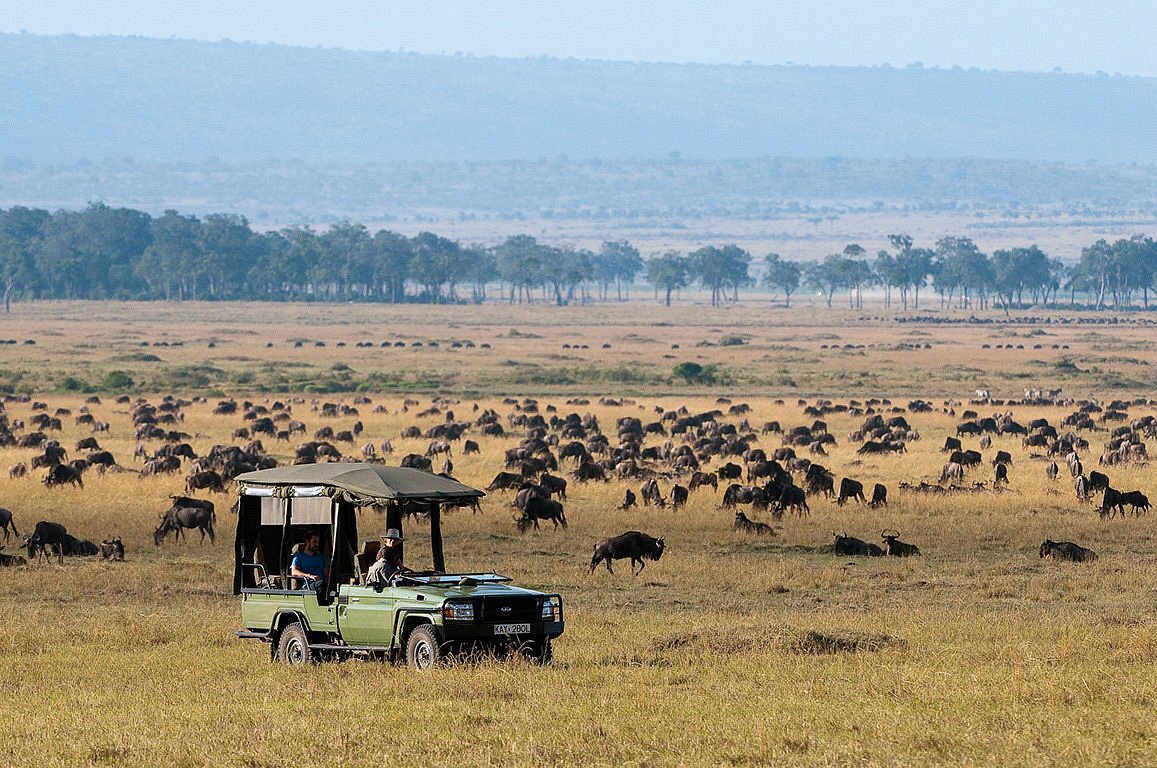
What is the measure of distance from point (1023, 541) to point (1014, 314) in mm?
160441

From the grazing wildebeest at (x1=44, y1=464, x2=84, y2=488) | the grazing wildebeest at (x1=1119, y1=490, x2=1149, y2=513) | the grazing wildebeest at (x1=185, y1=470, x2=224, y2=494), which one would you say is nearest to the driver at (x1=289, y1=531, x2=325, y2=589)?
the grazing wildebeest at (x1=185, y1=470, x2=224, y2=494)

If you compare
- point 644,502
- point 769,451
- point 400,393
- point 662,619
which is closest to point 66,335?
point 400,393

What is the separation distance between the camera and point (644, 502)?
34.0 m

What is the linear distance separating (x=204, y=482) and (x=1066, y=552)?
688 inches

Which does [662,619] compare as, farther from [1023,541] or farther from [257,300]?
[257,300]

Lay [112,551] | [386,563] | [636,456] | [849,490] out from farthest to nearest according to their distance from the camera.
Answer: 1. [636,456]
2. [849,490]
3. [112,551]
4. [386,563]

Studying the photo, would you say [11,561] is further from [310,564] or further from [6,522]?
[310,564]

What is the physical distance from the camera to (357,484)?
640 inches

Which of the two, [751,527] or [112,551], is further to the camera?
[751,527]

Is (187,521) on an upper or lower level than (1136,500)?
lower

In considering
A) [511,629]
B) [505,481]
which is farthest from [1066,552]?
[505,481]

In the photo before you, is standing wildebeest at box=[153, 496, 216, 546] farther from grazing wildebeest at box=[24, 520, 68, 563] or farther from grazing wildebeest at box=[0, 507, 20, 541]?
grazing wildebeest at box=[0, 507, 20, 541]

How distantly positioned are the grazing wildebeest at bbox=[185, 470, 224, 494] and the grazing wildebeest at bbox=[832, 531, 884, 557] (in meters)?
14.0

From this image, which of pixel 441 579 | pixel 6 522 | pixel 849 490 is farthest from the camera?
pixel 849 490
